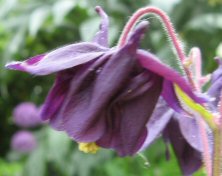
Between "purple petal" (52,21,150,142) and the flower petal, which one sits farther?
the flower petal

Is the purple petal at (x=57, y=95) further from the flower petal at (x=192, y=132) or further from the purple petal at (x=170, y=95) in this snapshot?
the flower petal at (x=192, y=132)

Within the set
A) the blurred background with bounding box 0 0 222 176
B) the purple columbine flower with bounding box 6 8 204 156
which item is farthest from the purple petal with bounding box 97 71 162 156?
the blurred background with bounding box 0 0 222 176

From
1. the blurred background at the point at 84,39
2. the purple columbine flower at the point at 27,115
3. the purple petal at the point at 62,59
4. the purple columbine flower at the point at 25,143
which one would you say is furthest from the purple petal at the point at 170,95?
the purple columbine flower at the point at 27,115

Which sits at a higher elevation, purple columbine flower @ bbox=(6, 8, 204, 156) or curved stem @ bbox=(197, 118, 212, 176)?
purple columbine flower @ bbox=(6, 8, 204, 156)

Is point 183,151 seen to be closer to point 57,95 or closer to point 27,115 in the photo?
point 57,95

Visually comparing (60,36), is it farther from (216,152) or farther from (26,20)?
(216,152)

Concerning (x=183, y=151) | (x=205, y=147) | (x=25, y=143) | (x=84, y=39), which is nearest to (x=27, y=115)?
(x=25, y=143)

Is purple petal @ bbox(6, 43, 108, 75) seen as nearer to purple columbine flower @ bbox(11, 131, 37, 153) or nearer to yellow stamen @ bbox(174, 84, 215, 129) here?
yellow stamen @ bbox(174, 84, 215, 129)
